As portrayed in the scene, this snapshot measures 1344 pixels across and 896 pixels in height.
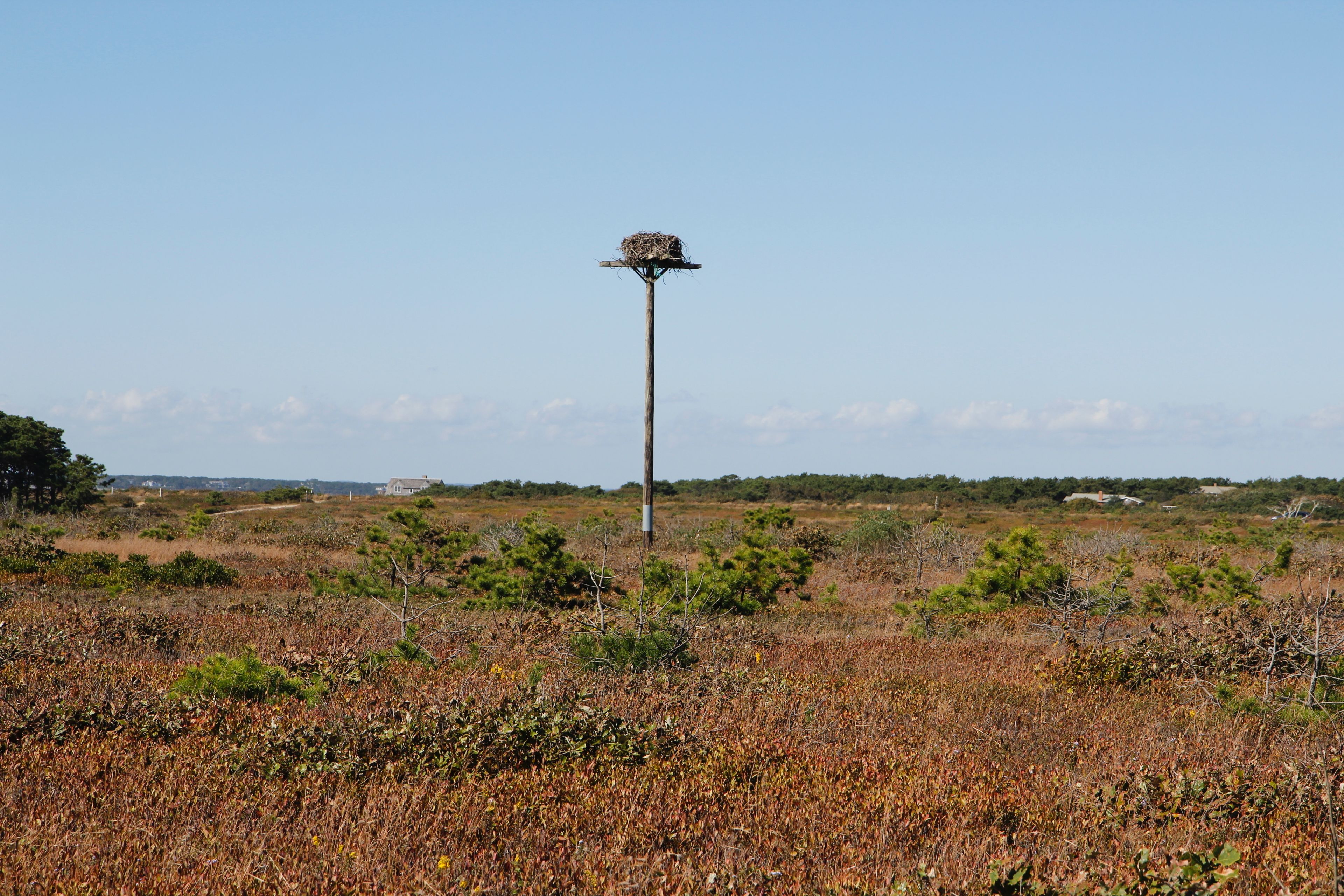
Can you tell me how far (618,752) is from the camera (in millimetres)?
4809

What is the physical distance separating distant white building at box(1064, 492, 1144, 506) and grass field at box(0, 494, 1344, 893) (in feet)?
173

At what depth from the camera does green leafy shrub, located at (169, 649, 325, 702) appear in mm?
5707

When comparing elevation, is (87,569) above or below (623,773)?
below

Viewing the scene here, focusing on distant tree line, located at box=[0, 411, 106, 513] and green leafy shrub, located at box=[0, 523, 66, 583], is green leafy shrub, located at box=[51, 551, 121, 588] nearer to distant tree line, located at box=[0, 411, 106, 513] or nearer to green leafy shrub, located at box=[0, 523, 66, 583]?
green leafy shrub, located at box=[0, 523, 66, 583]

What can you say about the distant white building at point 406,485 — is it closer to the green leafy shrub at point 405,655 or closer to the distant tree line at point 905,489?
the distant tree line at point 905,489

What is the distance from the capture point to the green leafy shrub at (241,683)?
18.7 ft

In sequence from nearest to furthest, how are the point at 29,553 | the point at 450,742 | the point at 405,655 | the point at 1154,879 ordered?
the point at 1154,879 < the point at 450,742 < the point at 405,655 < the point at 29,553

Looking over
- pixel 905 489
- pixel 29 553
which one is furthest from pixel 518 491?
pixel 29 553

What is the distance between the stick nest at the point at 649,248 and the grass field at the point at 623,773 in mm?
17737

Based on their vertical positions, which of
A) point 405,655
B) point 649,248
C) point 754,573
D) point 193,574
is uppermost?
point 649,248

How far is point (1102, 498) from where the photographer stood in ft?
191

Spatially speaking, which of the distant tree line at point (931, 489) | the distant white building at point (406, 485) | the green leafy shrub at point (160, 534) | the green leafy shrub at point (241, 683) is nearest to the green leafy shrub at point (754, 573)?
the green leafy shrub at point (241, 683)

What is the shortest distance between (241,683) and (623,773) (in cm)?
289

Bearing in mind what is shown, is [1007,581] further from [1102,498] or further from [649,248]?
[1102,498]
